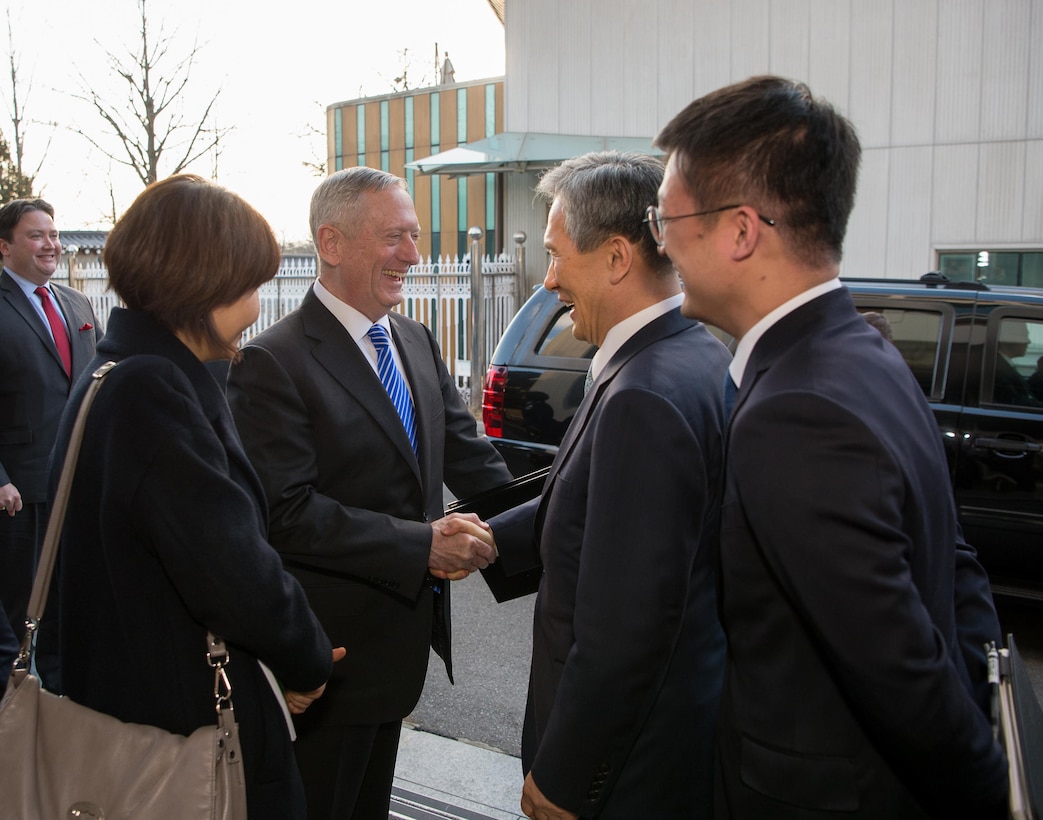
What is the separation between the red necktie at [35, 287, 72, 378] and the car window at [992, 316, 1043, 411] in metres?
4.75

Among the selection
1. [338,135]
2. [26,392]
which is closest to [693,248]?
[26,392]

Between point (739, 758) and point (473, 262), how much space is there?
13312 millimetres

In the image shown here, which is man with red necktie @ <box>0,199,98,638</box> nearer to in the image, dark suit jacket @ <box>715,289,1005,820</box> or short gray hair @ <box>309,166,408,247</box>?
short gray hair @ <box>309,166,408,247</box>

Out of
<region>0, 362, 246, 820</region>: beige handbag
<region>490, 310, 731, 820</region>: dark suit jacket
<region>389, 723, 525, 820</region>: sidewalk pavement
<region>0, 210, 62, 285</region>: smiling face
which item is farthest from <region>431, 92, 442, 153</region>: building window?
<region>0, 362, 246, 820</region>: beige handbag

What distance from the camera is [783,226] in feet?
4.78

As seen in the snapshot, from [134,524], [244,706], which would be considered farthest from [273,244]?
[244,706]

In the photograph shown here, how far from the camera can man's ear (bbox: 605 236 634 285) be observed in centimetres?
197

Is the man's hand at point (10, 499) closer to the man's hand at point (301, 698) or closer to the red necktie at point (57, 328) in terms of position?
the red necktie at point (57, 328)

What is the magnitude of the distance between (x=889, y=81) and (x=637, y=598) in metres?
16.5

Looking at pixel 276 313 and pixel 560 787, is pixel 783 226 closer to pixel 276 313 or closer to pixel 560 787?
pixel 560 787

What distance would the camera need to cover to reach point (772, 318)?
1476 mm

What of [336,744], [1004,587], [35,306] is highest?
[35,306]

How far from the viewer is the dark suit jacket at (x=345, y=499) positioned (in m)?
2.36

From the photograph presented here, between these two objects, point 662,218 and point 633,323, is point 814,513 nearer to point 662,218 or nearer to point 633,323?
point 662,218
